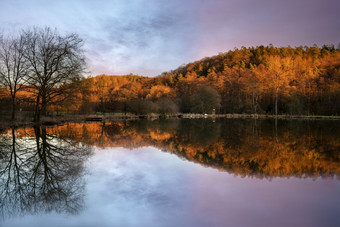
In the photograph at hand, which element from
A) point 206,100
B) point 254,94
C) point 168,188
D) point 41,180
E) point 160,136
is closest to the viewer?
point 168,188

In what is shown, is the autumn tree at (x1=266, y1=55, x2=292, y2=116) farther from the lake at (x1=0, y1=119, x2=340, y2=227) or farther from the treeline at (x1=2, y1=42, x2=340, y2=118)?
the lake at (x1=0, y1=119, x2=340, y2=227)

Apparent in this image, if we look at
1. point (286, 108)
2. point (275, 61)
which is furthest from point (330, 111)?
point (275, 61)

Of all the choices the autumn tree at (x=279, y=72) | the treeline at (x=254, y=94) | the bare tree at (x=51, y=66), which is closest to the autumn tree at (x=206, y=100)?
the treeline at (x=254, y=94)

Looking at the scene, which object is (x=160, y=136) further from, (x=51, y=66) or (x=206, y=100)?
(x=206, y=100)

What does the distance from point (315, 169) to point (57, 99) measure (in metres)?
24.0

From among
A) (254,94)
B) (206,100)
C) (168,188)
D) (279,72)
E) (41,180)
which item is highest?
(279,72)

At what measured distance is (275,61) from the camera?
52375 mm

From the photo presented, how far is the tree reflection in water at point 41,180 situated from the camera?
4363 mm

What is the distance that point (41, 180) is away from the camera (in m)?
5.78

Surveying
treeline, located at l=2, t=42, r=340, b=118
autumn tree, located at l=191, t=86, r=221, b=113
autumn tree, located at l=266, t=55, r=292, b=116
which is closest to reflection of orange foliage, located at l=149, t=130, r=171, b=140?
treeline, located at l=2, t=42, r=340, b=118

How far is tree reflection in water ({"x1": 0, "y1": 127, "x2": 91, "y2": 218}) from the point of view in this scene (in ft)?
14.3

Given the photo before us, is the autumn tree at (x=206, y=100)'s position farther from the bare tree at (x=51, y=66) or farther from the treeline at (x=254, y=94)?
the bare tree at (x=51, y=66)

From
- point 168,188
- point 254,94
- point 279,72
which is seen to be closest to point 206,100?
point 254,94

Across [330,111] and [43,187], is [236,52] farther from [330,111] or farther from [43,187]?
[43,187]
